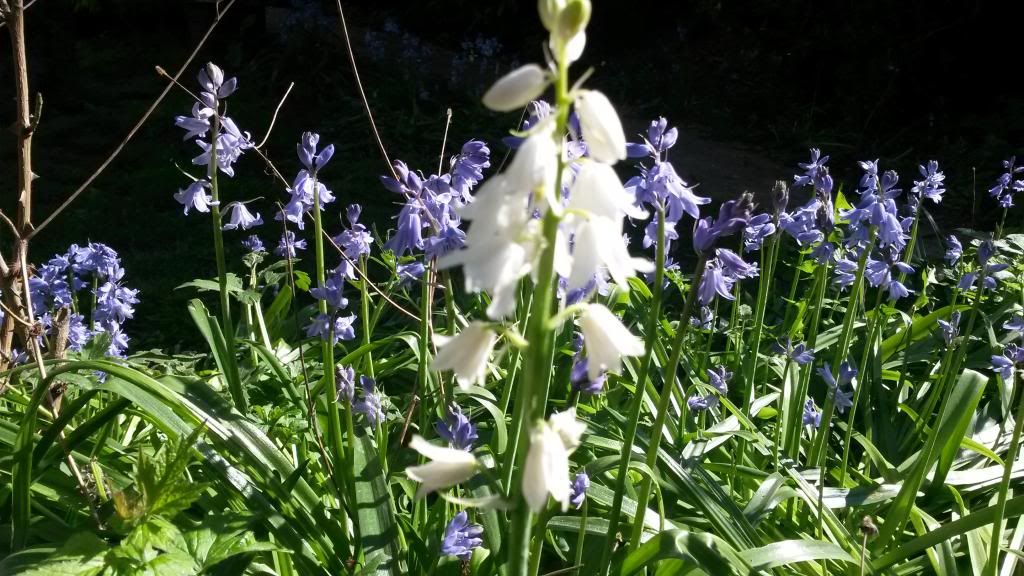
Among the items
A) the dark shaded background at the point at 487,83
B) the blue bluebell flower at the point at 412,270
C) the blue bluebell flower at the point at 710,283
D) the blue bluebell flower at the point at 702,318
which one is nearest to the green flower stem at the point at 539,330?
the blue bluebell flower at the point at 710,283

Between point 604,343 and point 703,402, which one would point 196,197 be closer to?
point 703,402

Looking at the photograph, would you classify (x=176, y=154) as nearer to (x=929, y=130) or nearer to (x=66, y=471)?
(x=66, y=471)

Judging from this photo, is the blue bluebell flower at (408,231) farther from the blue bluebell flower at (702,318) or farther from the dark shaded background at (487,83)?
the dark shaded background at (487,83)

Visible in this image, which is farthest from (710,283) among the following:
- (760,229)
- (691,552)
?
(760,229)

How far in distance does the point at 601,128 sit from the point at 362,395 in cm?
156

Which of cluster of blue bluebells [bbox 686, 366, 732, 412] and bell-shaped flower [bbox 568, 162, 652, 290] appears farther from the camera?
cluster of blue bluebells [bbox 686, 366, 732, 412]

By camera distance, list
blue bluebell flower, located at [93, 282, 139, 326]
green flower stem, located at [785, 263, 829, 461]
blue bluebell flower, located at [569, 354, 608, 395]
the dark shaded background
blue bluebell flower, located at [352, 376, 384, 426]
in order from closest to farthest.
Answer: blue bluebell flower, located at [569, 354, 608, 395] → blue bluebell flower, located at [352, 376, 384, 426] → green flower stem, located at [785, 263, 829, 461] → blue bluebell flower, located at [93, 282, 139, 326] → the dark shaded background

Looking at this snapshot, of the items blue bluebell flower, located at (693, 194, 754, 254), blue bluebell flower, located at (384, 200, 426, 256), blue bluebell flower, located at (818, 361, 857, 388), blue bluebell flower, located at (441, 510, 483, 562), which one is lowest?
blue bluebell flower, located at (441, 510, 483, 562)

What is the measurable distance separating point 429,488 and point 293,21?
9.38 metres

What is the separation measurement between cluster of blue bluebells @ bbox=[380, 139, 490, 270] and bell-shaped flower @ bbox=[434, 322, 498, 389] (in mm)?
1030

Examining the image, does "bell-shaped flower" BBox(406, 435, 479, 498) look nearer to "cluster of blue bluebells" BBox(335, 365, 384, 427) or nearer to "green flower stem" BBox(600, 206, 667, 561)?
"green flower stem" BBox(600, 206, 667, 561)

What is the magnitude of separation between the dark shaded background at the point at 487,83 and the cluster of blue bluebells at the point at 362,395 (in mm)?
3911

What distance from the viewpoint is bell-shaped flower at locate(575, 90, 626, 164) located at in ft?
3.65

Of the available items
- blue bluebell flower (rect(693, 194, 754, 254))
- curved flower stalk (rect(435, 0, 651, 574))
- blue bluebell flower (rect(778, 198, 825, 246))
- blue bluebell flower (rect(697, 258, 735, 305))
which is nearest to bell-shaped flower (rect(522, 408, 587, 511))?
curved flower stalk (rect(435, 0, 651, 574))
